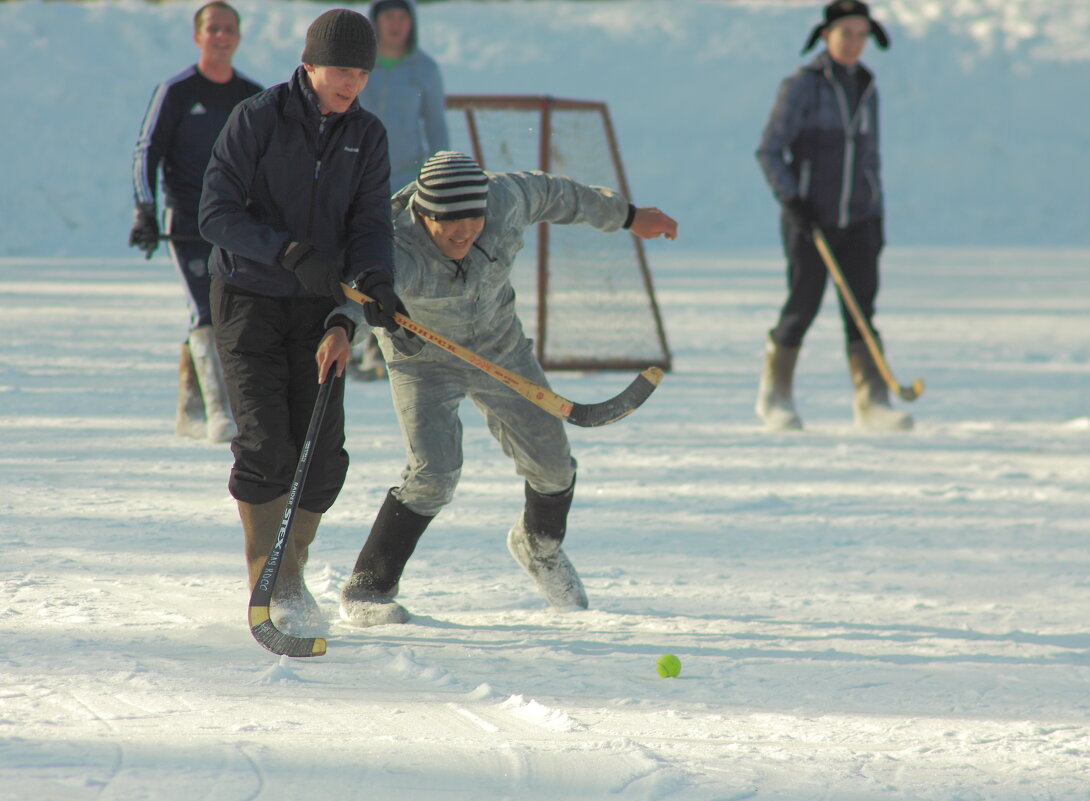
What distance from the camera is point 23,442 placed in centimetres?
608

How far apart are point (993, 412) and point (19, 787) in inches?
240

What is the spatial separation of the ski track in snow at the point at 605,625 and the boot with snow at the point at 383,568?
0.09 meters

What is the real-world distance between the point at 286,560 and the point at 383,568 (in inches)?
11.2

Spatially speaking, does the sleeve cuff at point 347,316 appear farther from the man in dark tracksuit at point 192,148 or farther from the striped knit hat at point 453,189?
the man in dark tracksuit at point 192,148

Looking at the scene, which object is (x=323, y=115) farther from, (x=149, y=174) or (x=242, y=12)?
(x=242, y=12)

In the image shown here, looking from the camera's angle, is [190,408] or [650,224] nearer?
[650,224]

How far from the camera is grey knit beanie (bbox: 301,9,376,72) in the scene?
3.30 m

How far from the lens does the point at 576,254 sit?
8.77 m

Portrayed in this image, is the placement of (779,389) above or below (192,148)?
below

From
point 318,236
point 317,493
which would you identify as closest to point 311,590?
point 317,493

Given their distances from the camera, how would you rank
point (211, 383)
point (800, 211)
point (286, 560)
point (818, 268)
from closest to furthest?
1. point (286, 560)
2. point (211, 383)
3. point (800, 211)
4. point (818, 268)

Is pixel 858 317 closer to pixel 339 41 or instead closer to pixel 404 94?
pixel 404 94

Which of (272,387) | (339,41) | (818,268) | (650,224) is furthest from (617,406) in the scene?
(818,268)

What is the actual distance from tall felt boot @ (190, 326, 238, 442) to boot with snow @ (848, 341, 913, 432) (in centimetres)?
306
